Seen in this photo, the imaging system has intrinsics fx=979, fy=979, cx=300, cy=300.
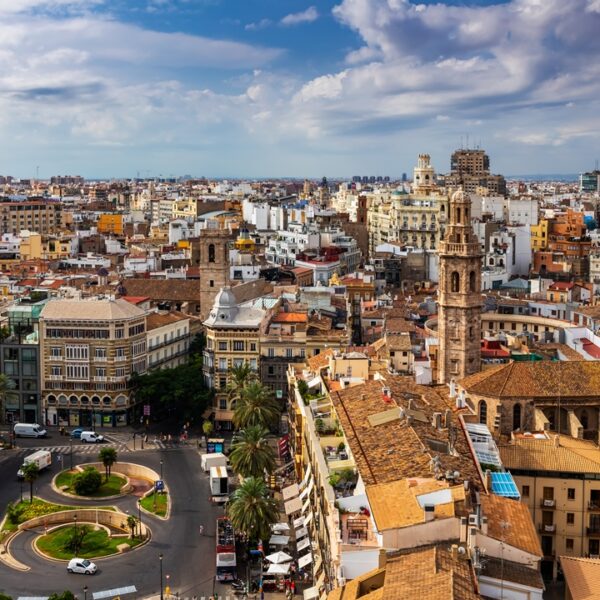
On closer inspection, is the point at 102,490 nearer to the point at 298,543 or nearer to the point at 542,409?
the point at 298,543

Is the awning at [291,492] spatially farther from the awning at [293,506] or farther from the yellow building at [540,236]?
the yellow building at [540,236]

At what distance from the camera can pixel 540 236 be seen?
592 feet

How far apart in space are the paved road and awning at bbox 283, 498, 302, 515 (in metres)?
4.92

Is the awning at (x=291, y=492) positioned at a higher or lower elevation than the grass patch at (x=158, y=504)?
higher

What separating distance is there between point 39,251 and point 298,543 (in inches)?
4915

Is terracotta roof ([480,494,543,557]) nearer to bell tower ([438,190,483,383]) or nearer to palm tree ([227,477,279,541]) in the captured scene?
palm tree ([227,477,279,541])

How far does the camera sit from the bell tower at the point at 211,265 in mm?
107688

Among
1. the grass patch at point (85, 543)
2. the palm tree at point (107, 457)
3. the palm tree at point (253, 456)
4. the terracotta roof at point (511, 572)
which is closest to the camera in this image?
the terracotta roof at point (511, 572)

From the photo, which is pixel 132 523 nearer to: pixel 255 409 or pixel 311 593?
pixel 255 409

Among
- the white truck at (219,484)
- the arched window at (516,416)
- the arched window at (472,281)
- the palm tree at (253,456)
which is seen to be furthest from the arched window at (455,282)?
the white truck at (219,484)

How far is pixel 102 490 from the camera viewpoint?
68.5 meters

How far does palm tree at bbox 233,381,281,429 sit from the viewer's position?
73.2 metres

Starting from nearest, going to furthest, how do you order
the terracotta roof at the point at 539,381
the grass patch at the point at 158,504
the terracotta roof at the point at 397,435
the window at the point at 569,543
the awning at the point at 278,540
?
1. the terracotta roof at the point at 397,435
2. the window at the point at 569,543
3. the awning at the point at 278,540
4. the terracotta roof at the point at 539,381
5. the grass patch at the point at 158,504

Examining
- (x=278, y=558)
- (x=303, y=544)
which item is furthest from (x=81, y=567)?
(x=303, y=544)
